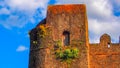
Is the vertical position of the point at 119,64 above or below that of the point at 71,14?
below

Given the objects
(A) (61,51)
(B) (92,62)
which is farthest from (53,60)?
(B) (92,62)

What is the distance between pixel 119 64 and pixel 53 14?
7792mm

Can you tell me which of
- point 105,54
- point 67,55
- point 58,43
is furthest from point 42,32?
point 105,54

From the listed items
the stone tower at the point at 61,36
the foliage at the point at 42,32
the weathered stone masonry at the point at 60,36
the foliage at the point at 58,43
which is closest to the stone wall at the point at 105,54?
the weathered stone masonry at the point at 60,36

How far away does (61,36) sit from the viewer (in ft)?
120

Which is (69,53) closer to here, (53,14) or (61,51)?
(61,51)

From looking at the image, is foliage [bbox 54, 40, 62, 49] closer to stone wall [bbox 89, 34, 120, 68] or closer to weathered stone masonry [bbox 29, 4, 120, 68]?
weathered stone masonry [bbox 29, 4, 120, 68]

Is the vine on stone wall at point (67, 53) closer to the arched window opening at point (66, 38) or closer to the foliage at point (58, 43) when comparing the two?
the foliage at point (58, 43)

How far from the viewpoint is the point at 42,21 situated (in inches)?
1523

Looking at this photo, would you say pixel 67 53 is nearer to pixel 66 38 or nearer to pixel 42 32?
pixel 66 38

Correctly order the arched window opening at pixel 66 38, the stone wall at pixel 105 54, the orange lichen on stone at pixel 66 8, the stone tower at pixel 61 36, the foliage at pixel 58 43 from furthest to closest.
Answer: the stone wall at pixel 105 54 → the orange lichen on stone at pixel 66 8 → the arched window opening at pixel 66 38 → the foliage at pixel 58 43 → the stone tower at pixel 61 36

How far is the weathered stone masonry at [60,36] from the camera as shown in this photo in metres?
36.0

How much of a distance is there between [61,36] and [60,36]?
3.7 inches

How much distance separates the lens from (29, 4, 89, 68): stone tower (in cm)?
3600
